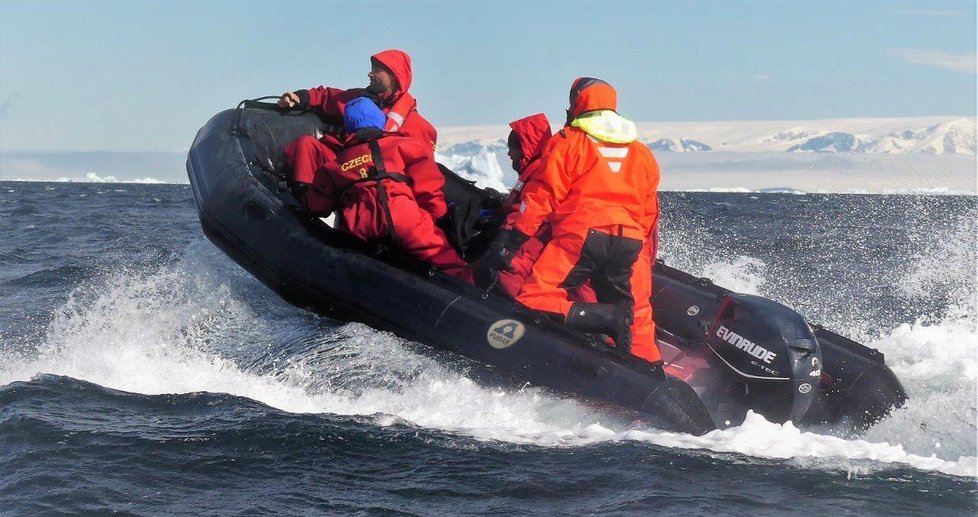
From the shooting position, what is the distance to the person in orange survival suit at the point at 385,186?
5156 mm

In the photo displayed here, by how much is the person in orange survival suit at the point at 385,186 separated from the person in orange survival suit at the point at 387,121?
28.8 inches

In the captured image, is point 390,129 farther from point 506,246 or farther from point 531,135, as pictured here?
point 506,246

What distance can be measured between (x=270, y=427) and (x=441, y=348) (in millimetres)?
973

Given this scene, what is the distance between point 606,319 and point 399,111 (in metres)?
2.30

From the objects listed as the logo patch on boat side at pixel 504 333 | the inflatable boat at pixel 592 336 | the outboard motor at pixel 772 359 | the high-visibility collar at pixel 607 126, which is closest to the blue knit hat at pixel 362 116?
the inflatable boat at pixel 592 336

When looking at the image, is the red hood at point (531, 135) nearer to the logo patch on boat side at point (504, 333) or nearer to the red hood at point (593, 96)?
the red hood at point (593, 96)

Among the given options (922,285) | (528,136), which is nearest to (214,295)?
(528,136)

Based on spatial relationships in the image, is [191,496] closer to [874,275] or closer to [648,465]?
[648,465]

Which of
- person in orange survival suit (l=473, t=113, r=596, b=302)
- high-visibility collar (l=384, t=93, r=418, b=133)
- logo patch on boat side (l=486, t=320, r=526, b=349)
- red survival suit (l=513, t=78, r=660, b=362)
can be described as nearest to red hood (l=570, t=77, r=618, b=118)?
red survival suit (l=513, t=78, r=660, b=362)

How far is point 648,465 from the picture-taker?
396 cm

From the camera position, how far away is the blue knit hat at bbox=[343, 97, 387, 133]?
209 inches

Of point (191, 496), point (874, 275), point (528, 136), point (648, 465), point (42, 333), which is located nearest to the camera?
point (191, 496)

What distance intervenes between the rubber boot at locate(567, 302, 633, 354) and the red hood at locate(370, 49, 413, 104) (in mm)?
2239

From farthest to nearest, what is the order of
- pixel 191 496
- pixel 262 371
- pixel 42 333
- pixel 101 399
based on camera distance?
pixel 42 333
pixel 262 371
pixel 101 399
pixel 191 496
